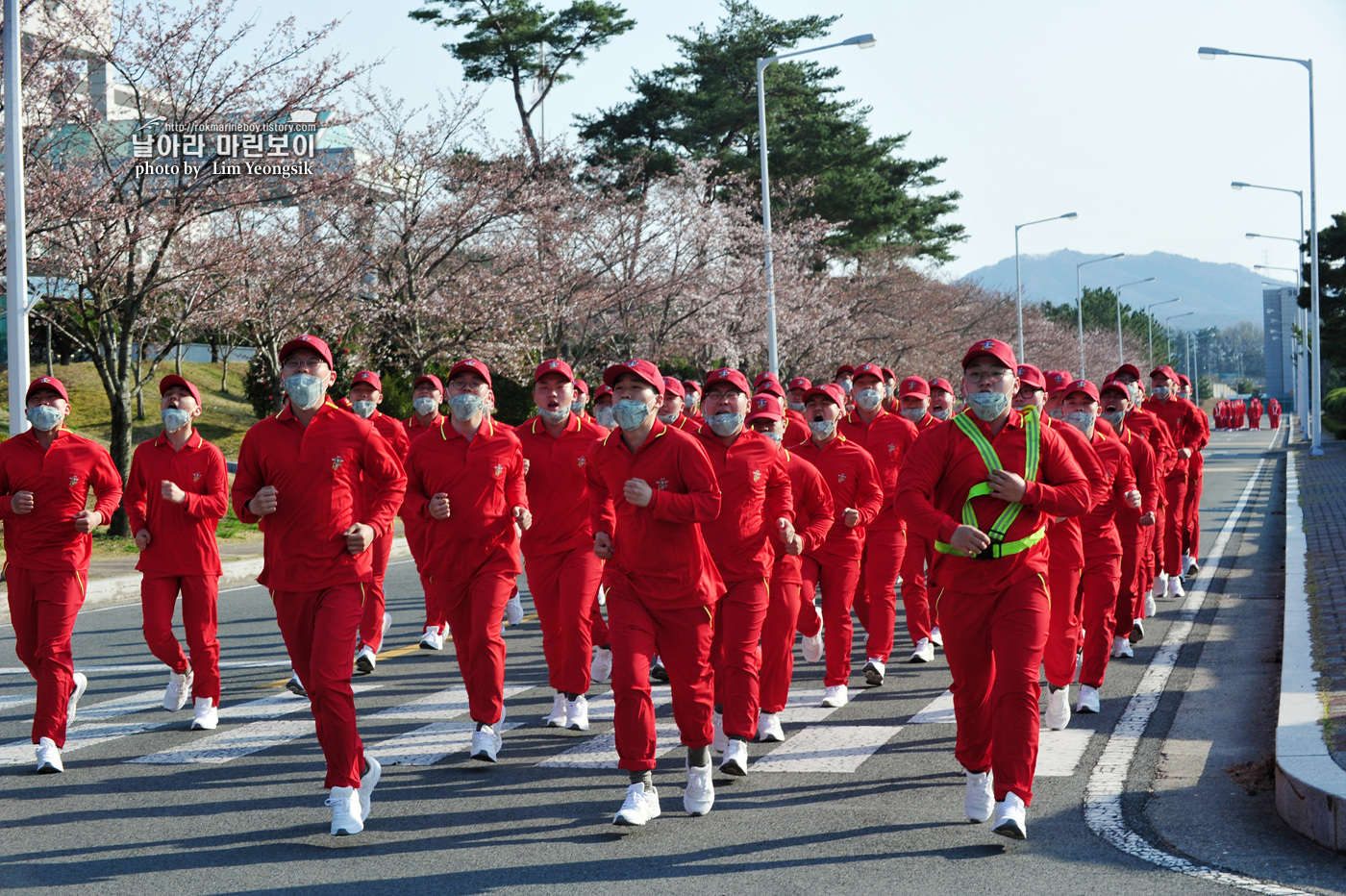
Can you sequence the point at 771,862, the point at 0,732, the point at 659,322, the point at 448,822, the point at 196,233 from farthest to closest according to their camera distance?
the point at 659,322, the point at 196,233, the point at 0,732, the point at 448,822, the point at 771,862

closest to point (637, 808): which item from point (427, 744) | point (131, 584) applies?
point (427, 744)

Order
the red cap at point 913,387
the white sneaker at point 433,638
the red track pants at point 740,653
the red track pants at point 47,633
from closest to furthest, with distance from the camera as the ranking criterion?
the red track pants at point 740,653 → the red track pants at point 47,633 → the white sneaker at point 433,638 → the red cap at point 913,387

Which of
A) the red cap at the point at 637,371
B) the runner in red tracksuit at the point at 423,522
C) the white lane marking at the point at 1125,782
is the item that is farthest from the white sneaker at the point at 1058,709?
the runner in red tracksuit at the point at 423,522

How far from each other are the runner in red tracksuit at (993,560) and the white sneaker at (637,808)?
53.0 inches

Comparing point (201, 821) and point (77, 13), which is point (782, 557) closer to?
point (201, 821)

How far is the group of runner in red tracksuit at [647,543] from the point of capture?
5.82 meters

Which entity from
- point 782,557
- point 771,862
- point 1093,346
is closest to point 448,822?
point 771,862

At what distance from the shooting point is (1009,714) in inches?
220

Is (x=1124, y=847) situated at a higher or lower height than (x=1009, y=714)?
lower

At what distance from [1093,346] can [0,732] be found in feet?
298

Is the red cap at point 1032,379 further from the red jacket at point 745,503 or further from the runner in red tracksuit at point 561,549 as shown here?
the runner in red tracksuit at point 561,549

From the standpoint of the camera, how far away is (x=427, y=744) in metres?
7.84

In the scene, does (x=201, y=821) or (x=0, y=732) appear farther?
(x=0, y=732)

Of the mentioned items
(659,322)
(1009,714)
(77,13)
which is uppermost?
(77,13)
